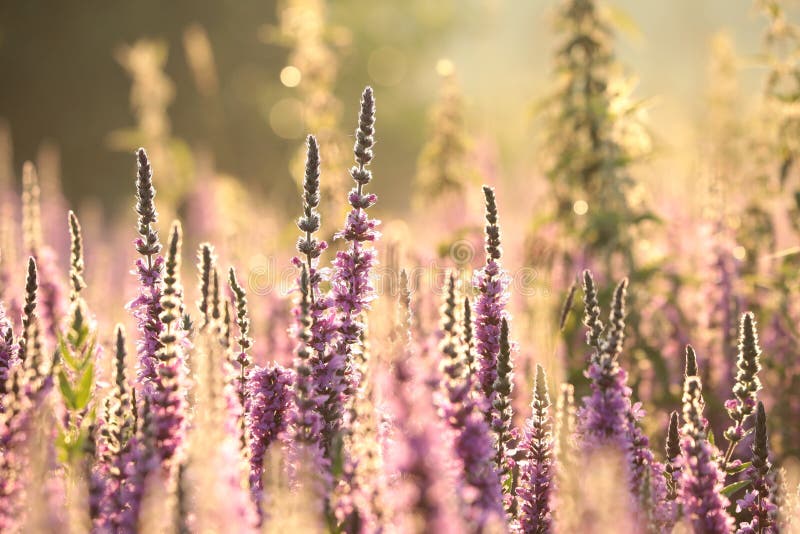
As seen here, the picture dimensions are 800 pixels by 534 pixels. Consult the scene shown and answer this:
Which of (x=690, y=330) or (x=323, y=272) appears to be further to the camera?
(x=690, y=330)

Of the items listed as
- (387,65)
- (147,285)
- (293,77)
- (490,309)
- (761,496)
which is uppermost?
(387,65)

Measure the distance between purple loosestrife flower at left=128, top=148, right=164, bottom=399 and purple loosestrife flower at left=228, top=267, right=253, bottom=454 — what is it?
30 cm

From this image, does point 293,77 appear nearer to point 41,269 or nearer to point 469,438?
point 41,269

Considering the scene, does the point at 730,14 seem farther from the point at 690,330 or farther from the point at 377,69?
the point at 377,69

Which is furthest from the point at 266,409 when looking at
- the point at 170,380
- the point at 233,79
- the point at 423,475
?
the point at 233,79

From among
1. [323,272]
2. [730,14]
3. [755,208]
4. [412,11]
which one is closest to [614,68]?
[755,208]

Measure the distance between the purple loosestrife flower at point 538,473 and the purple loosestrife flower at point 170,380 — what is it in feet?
4.08

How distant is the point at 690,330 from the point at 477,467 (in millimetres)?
4654

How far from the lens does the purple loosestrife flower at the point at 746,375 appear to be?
2.94 m

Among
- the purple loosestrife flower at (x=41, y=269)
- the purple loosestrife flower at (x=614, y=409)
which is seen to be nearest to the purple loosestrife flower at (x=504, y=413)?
the purple loosestrife flower at (x=614, y=409)

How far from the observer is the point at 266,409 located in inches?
118

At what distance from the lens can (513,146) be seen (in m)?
26.1

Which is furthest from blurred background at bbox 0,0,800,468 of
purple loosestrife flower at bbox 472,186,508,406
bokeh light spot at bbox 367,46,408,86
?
bokeh light spot at bbox 367,46,408,86

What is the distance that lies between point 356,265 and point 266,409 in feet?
2.23
